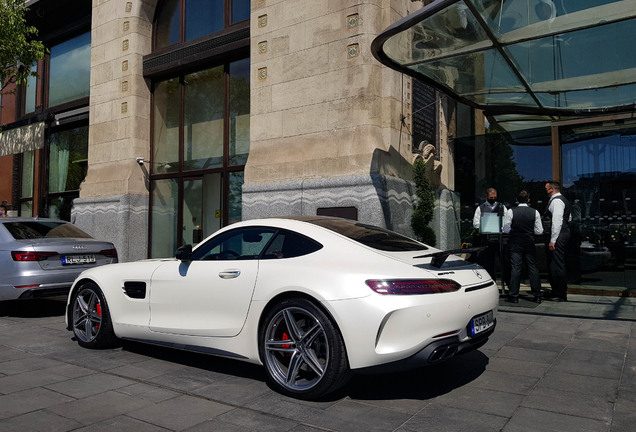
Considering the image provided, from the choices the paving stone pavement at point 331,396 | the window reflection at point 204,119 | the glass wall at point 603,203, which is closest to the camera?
the paving stone pavement at point 331,396

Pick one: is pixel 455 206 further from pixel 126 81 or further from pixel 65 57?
pixel 65 57

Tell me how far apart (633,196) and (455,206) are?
10.6ft

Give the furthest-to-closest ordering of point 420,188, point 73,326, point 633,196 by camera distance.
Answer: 1. point 420,188
2. point 633,196
3. point 73,326

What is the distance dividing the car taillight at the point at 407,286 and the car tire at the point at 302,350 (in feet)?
1.38

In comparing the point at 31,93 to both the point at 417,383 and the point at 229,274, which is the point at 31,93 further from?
the point at 417,383

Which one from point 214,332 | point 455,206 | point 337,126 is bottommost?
point 214,332

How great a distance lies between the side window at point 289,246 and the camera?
409cm

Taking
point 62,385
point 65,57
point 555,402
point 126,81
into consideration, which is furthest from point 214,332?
point 65,57

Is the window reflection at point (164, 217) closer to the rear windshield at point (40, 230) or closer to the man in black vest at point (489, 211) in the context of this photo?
the rear windshield at point (40, 230)

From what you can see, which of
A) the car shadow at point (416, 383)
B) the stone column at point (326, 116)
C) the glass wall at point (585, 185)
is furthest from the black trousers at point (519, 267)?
the car shadow at point (416, 383)

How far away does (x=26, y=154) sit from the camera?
19203 mm

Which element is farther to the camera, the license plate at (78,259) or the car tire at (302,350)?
the license plate at (78,259)

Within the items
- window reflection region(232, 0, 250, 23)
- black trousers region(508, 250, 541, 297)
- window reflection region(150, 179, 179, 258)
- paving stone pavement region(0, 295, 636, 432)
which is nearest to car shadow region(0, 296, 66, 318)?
paving stone pavement region(0, 295, 636, 432)

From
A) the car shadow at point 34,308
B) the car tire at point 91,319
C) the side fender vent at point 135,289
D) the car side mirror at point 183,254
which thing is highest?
the car side mirror at point 183,254
